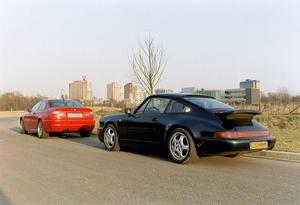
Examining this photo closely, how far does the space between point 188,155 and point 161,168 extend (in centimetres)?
62

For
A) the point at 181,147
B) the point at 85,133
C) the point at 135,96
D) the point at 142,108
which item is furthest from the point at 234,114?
the point at 135,96

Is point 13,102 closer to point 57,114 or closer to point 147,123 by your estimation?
point 57,114

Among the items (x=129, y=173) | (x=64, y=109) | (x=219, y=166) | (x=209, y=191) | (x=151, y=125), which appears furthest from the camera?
(x=64, y=109)

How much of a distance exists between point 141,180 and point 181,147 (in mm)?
1598

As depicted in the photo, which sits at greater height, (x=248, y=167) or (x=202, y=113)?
(x=202, y=113)

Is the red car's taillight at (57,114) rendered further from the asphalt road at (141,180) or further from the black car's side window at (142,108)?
the black car's side window at (142,108)

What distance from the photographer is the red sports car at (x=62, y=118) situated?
12.7 metres

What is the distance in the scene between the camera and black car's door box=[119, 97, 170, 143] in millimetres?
8023

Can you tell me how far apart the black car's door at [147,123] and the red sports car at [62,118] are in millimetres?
4355

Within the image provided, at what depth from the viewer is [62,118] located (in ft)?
41.8

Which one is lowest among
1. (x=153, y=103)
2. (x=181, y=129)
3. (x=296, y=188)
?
(x=296, y=188)

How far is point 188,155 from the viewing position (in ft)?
23.8

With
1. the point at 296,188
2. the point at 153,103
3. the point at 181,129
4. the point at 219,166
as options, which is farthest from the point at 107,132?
the point at 296,188

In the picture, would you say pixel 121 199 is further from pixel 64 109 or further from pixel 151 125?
pixel 64 109
